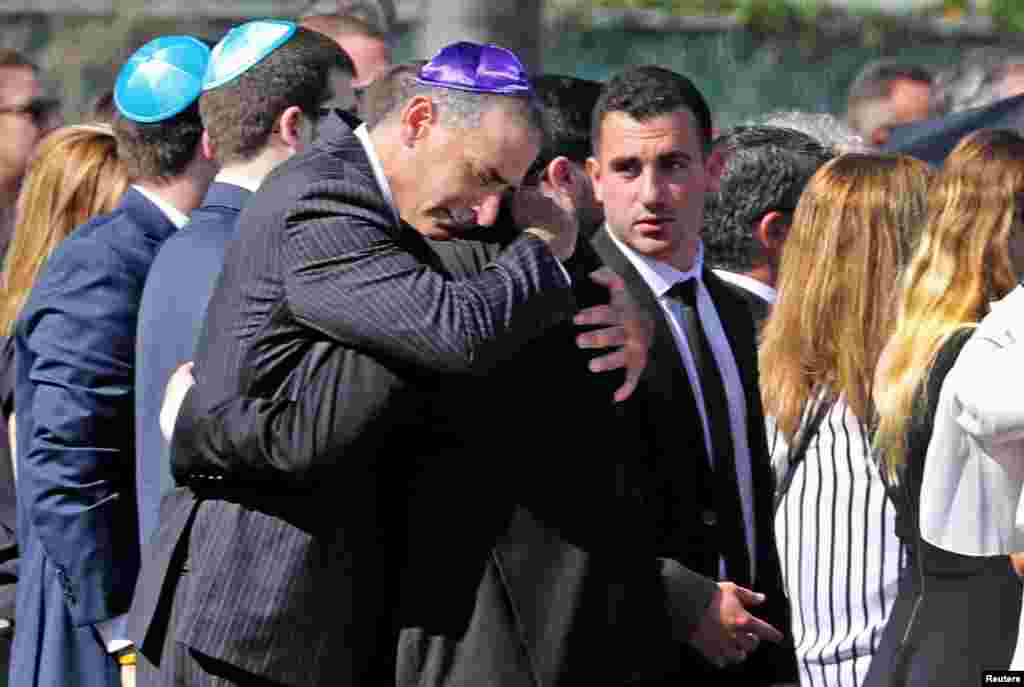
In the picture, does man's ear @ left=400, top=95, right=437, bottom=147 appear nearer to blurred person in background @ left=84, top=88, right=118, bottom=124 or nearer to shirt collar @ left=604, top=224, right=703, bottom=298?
shirt collar @ left=604, top=224, right=703, bottom=298

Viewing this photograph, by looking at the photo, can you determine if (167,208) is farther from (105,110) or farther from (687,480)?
(105,110)

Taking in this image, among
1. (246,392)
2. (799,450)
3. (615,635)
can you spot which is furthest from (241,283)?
(799,450)

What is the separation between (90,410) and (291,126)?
0.80 meters

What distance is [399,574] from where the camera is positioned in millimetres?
3258

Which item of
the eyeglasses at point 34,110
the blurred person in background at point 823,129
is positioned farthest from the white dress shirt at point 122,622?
the eyeglasses at point 34,110

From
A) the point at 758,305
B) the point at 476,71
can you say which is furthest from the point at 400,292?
the point at 758,305

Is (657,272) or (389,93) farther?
(657,272)

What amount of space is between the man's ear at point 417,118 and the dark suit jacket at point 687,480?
2.26ft

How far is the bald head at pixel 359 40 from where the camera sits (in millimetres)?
6184

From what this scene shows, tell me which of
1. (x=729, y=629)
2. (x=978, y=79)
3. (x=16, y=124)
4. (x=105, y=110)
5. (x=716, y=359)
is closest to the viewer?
(x=729, y=629)

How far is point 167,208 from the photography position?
475 centimetres

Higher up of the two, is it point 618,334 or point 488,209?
point 488,209

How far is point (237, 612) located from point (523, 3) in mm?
3161

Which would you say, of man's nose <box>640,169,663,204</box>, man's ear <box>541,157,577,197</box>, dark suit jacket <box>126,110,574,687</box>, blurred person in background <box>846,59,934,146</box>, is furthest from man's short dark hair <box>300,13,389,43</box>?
blurred person in background <box>846,59,934,146</box>
